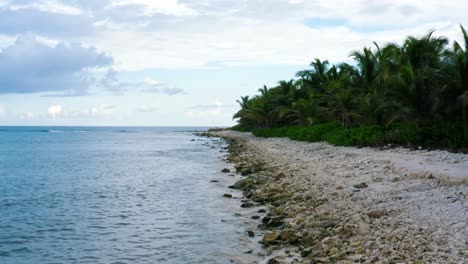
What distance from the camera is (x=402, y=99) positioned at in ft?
76.0

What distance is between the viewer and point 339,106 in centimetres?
3438

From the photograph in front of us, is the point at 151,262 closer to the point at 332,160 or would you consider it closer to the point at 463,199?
the point at 463,199

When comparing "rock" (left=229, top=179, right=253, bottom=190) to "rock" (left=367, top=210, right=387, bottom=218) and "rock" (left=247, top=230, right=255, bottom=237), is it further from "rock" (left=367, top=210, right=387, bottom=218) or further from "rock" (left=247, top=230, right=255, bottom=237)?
"rock" (left=367, top=210, right=387, bottom=218)

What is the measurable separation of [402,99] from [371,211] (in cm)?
1476

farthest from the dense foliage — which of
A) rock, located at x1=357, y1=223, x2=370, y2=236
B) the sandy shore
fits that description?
rock, located at x1=357, y1=223, x2=370, y2=236

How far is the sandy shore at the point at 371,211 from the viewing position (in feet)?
24.9

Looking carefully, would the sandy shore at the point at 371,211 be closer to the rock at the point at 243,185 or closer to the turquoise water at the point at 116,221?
the rock at the point at 243,185

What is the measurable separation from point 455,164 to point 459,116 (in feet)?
28.9

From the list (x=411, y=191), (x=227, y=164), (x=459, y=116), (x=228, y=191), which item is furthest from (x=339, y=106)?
(x=411, y=191)

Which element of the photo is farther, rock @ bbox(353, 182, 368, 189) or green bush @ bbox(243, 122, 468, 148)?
green bush @ bbox(243, 122, 468, 148)

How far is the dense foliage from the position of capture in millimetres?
21344

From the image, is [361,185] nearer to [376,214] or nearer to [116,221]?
[376,214]

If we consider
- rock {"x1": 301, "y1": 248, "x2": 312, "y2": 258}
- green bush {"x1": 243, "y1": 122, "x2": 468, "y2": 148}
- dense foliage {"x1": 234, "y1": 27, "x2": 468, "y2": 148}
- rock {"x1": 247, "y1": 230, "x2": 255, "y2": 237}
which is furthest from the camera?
dense foliage {"x1": 234, "y1": 27, "x2": 468, "y2": 148}

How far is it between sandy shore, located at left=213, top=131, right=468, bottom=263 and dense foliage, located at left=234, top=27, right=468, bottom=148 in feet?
14.4
